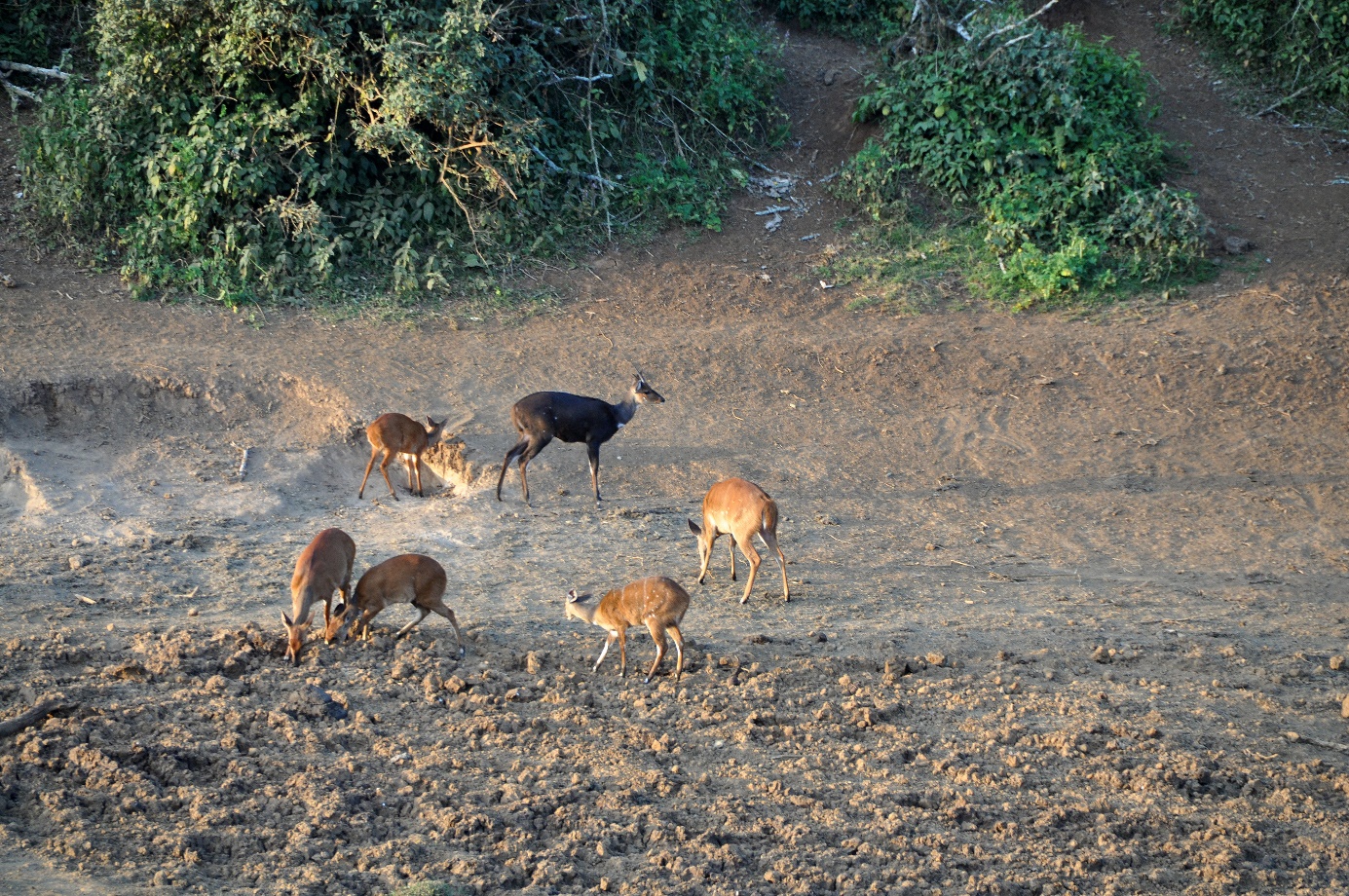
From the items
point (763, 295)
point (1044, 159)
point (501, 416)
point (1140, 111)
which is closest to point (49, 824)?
point (501, 416)

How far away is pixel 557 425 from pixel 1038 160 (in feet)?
26.7

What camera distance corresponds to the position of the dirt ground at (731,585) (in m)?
4.97

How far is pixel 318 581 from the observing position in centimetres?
677

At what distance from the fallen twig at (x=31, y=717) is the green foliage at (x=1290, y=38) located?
58.9 feet

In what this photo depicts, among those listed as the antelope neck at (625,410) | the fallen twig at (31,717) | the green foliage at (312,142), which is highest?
the green foliage at (312,142)

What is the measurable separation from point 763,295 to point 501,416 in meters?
4.10

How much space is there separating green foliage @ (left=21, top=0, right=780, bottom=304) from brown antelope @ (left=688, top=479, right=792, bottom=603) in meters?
6.17

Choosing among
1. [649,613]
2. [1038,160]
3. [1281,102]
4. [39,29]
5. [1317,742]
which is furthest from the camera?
[1281,102]

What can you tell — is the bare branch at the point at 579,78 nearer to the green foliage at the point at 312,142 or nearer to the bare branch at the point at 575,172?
the green foliage at the point at 312,142

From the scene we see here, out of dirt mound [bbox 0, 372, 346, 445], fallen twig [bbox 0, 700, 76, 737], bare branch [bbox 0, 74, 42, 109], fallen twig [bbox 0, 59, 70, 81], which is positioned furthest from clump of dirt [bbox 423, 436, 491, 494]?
bare branch [bbox 0, 74, 42, 109]

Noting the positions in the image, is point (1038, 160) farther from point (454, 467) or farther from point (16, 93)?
point (16, 93)

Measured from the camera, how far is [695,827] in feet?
16.6

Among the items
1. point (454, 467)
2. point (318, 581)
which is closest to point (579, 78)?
point (454, 467)

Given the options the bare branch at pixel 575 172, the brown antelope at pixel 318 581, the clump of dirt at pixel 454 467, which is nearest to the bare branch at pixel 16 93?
the bare branch at pixel 575 172
